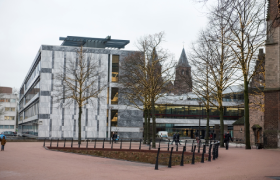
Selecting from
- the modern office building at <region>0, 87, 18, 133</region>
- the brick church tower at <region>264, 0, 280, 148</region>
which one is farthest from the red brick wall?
the modern office building at <region>0, 87, 18, 133</region>

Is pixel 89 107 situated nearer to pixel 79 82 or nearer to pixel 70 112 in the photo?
pixel 70 112

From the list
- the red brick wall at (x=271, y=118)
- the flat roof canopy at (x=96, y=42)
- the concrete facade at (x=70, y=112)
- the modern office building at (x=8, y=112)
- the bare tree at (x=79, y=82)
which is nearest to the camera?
the red brick wall at (x=271, y=118)

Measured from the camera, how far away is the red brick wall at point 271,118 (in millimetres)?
27344

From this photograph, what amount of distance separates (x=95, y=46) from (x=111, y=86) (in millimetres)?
9775

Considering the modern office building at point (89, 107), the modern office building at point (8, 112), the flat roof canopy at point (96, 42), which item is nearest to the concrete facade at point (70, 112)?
the modern office building at point (89, 107)

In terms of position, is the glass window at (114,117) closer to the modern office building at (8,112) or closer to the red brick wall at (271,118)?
the red brick wall at (271,118)

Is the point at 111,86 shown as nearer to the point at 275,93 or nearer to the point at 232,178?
the point at 275,93

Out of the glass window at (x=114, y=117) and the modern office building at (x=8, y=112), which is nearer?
the glass window at (x=114, y=117)

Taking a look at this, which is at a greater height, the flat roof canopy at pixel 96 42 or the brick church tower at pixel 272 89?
the flat roof canopy at pixel 96 42

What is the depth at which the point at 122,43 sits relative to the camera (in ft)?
202

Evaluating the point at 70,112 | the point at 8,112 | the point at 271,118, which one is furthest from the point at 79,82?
the point at 8,112

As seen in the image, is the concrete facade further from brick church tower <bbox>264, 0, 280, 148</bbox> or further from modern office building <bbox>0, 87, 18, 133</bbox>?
modern office building <bbox>0, 87, 18, 133</bbox>

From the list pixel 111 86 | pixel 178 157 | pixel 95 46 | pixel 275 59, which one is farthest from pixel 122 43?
pixel 178 157

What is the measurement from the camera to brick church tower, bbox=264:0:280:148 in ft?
89.9
